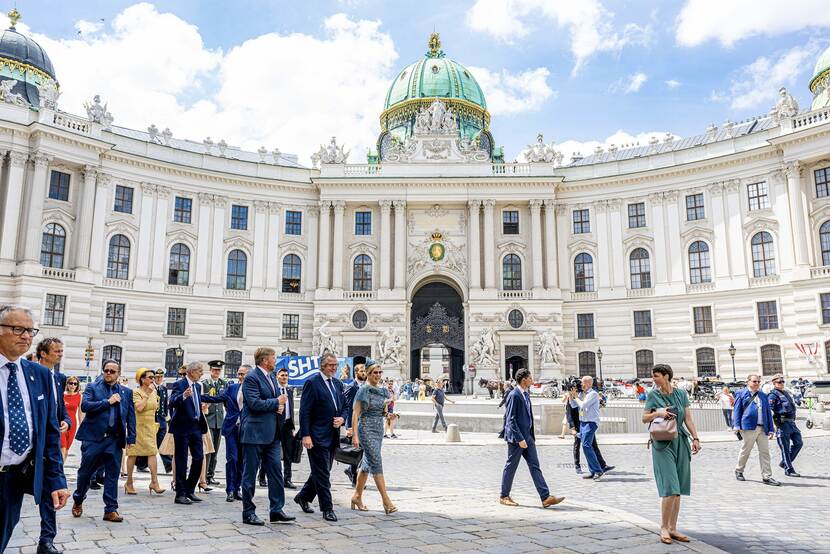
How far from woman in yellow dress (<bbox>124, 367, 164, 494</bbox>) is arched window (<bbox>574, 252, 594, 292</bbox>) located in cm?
3776

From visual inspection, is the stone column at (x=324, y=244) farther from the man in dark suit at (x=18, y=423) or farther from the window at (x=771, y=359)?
the man in dark suit at (x=18, y=423)

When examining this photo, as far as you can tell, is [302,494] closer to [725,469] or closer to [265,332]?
[725,469]

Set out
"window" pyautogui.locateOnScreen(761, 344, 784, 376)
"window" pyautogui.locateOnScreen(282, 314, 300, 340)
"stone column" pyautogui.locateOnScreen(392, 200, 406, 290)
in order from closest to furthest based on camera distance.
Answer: "window" pyautogui.locateOnScreen(761, 344, 784, 376)
"window" pyautogui.locateOnScreen(282, 314, 300, 340)
"stone column" pyautogui.locateOnScreen(392, 200, 406, 290)

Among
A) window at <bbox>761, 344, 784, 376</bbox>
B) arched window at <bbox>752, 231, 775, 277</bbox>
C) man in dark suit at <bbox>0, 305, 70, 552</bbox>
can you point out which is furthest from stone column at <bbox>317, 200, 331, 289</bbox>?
man in dark suit at <bbox>0, 305, 70, 552</bbox>

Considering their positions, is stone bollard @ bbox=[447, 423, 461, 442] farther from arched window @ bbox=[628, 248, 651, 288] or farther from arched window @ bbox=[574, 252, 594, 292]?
arched window @ bbox=[628, 248, 651, 288]

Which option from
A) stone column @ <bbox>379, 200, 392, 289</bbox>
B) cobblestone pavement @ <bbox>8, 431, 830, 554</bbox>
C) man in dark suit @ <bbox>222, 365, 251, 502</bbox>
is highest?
stone column @ <bbox>379, 200, 392, 289</bbox>

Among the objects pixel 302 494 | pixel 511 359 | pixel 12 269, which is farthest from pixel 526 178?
pixel 302 494

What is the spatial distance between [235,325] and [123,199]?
1094cm

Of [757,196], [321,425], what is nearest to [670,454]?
[321,425]

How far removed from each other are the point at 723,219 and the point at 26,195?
43.0m

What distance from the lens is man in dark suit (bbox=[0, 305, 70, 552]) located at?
444cm

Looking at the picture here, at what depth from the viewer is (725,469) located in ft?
44.9

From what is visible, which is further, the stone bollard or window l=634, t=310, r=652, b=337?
window l=634, t=310, r=652, b=337

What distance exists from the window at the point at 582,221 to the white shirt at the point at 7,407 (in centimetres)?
4326
